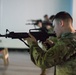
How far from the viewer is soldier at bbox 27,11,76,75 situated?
4.51 feet

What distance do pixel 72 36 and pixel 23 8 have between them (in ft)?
22.8

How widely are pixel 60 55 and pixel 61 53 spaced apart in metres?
0.01

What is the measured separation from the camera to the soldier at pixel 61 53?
54.2 inches

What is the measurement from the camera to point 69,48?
1.40 m

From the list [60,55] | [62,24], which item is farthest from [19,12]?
[60,55]

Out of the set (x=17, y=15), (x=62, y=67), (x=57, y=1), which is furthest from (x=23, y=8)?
(x=62, y=67)

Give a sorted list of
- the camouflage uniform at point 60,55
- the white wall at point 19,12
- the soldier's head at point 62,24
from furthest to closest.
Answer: the white wall at point 19,12 < the soldier's head at point 62,24 < the camouflage uniform at point 60,55

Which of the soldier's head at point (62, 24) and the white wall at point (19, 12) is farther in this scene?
the white wall at point (19, 12)

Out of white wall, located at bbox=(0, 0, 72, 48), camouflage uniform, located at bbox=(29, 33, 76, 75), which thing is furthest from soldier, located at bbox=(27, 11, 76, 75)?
white wall, located at bbox=(0, 0, 72, 48)

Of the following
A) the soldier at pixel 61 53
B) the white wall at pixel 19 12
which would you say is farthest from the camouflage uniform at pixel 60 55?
the white wall at pixel 19 12

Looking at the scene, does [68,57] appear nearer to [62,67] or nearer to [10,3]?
[62,67]

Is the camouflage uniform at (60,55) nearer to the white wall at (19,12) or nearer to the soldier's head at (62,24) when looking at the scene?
the soldier's head at (62,24)

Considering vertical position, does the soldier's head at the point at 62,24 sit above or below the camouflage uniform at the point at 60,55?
above

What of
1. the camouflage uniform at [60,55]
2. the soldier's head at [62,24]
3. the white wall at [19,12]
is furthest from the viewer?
the white wall at [19,12]
